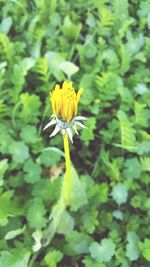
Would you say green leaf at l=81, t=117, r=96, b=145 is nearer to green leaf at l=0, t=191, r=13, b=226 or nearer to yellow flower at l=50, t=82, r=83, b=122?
green leaf at l=0, t=191, r=13, b=226

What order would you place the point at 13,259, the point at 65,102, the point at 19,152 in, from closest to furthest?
1. the point at 65,102
2. the point at 13,259
3. the point at 19,152

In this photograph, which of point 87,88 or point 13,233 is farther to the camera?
point 87,88

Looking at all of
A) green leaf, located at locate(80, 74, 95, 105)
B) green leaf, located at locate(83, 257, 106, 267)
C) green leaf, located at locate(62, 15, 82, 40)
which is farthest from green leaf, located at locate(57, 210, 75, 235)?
green leaf, located at locate(62, 15, 82, 40)

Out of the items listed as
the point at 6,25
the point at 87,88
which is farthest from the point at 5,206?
the point at 6,25

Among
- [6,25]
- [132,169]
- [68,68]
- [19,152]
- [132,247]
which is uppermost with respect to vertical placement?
[6,25]

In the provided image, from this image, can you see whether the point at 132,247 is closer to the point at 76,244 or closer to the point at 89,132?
the point at 76,244

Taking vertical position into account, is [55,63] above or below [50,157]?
above

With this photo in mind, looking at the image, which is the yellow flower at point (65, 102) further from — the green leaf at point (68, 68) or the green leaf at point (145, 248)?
the green leaf at point (68, 68)

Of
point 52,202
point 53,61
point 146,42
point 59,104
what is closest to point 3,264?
point 52,202
